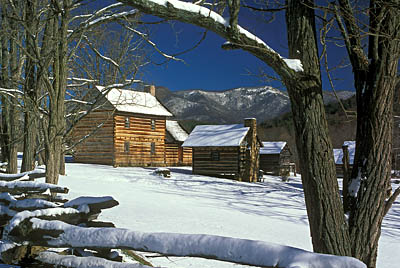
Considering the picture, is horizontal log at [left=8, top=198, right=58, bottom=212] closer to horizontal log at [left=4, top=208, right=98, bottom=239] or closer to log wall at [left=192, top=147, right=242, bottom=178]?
horizontal log at [left=4, top=208, right=98, bottom=239]

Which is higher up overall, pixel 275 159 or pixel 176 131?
pixel 176 131

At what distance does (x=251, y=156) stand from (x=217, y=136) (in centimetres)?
358

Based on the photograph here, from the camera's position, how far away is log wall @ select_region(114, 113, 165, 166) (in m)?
31.4

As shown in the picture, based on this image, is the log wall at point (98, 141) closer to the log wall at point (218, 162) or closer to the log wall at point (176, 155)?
the log wall at point (218, 162)

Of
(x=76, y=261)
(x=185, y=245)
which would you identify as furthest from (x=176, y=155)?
(x=185, y=245)

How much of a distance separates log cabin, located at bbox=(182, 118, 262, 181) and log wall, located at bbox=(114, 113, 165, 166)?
453 centimetres

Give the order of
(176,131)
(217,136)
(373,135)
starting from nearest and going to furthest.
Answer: (373,135), (217,136), (176,131)

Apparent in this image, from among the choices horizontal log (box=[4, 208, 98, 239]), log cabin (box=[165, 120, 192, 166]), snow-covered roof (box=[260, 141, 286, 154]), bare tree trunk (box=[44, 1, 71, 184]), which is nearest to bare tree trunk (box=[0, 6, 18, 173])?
bare tree trunk (box=[44, 1, 71, 184])

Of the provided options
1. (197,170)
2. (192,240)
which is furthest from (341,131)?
(192,240)

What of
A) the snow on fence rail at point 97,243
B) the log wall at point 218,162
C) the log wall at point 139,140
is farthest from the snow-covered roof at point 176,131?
the snow on fence rail at point 97,243

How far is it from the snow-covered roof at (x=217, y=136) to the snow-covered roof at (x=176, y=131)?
273 inches

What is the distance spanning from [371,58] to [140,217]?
8.15m

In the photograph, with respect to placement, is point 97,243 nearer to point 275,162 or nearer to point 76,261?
point 76,261

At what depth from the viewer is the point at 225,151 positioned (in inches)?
1168
